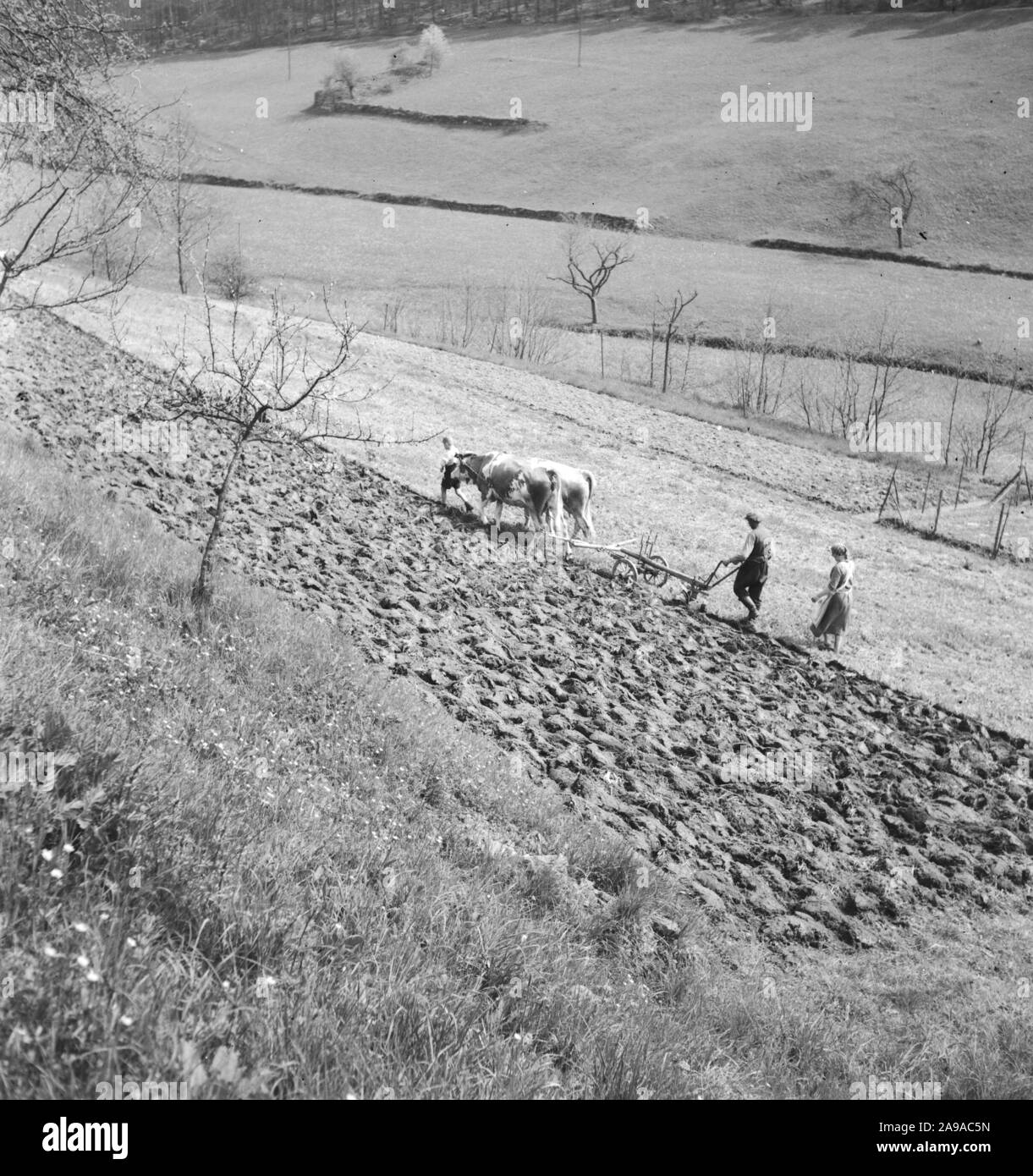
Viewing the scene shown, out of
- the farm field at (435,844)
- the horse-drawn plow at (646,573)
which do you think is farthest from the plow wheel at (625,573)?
the farm field at (435,844)

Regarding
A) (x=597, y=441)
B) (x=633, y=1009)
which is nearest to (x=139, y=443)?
(x=633, y=1009)

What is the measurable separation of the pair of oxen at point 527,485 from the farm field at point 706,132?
Result: 214 ft

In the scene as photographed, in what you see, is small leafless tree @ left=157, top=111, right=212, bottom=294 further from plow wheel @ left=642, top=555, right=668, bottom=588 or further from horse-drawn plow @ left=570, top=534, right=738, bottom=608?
plow wheel @ left=642, top=555, right=668, bottom=588

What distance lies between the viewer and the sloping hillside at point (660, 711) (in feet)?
32.5

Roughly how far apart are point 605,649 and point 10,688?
10.1 metres

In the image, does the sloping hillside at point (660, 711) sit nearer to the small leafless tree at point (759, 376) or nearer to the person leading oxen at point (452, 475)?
the person leading oxen at point (452, 475)

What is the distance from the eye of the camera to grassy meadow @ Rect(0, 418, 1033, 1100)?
340 centimetres

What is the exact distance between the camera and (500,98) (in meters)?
113

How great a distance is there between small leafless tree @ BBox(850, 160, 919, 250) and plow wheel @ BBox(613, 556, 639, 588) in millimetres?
71096

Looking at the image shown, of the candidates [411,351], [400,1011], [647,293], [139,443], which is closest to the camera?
[400,1011]

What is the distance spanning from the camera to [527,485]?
18953 millimetres

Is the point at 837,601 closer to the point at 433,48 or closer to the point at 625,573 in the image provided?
the point at 625,573

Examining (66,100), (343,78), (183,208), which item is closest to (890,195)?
(183,208)
